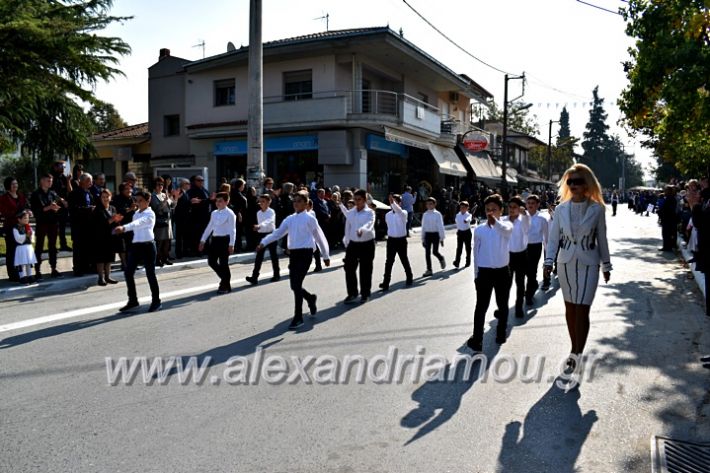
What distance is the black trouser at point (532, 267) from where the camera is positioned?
878 cm

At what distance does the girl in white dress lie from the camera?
989 cm

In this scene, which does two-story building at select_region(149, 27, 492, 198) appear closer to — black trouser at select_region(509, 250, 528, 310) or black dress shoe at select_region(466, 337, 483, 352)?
black trouser at select_region(509, 250, 528, 310)

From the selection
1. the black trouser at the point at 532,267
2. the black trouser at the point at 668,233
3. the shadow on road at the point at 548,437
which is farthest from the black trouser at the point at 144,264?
the black trouser at the point at 668,233


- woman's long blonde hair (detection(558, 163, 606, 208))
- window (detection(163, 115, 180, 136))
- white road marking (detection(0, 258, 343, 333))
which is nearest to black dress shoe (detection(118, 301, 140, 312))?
white road marking (detection(0, 258, 343, 333))

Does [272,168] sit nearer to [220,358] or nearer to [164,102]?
[164,102]

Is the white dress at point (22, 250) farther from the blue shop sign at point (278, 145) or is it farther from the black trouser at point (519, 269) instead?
the blue shop sign at point (278, 145)

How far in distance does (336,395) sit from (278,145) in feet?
71.3

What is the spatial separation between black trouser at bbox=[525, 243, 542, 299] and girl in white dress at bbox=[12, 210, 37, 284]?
27.0 feet

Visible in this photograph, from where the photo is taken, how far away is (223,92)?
91.7ft

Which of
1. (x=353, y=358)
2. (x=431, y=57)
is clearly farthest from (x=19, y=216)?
(x=431, y=57)

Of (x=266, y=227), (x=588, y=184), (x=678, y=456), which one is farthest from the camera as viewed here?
(x=266, y=227)

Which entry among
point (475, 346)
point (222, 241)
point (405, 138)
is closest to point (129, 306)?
point (222, 241)

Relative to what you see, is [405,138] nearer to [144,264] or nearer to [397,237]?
[397,237]

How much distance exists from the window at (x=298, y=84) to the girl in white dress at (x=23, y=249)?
16.5m
